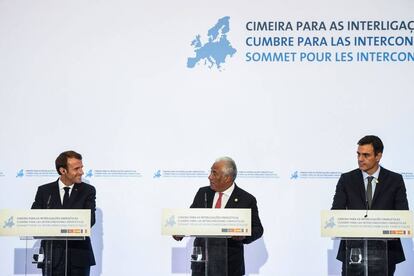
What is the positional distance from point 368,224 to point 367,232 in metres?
0.06

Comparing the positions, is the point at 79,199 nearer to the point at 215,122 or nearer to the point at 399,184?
the point at 215,122

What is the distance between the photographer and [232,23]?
7648 millimetres

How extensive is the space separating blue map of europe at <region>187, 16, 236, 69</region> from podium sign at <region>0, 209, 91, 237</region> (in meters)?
2.53

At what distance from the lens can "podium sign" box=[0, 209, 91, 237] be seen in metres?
5.69

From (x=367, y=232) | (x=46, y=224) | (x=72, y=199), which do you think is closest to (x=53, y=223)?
(x=46, y=224)

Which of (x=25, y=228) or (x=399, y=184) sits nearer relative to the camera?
(x=25, y=228)

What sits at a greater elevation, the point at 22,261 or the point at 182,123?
the point at 182,123

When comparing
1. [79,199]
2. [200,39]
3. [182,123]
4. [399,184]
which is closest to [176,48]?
[200,39]

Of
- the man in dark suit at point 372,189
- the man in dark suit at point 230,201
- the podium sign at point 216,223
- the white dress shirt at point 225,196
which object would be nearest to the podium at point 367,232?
the man in dark suit at point 372,189

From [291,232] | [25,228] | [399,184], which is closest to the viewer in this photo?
[25,228]

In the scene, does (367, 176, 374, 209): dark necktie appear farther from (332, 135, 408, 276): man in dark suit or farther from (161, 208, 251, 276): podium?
(161, 208, 251, 276): podium

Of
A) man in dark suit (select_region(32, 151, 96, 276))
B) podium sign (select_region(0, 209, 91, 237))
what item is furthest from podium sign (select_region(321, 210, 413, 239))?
man in dark suit (select_region(32, 151, 96, 276))

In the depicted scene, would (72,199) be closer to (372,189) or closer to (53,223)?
(53,223)

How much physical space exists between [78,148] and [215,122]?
1.45m
